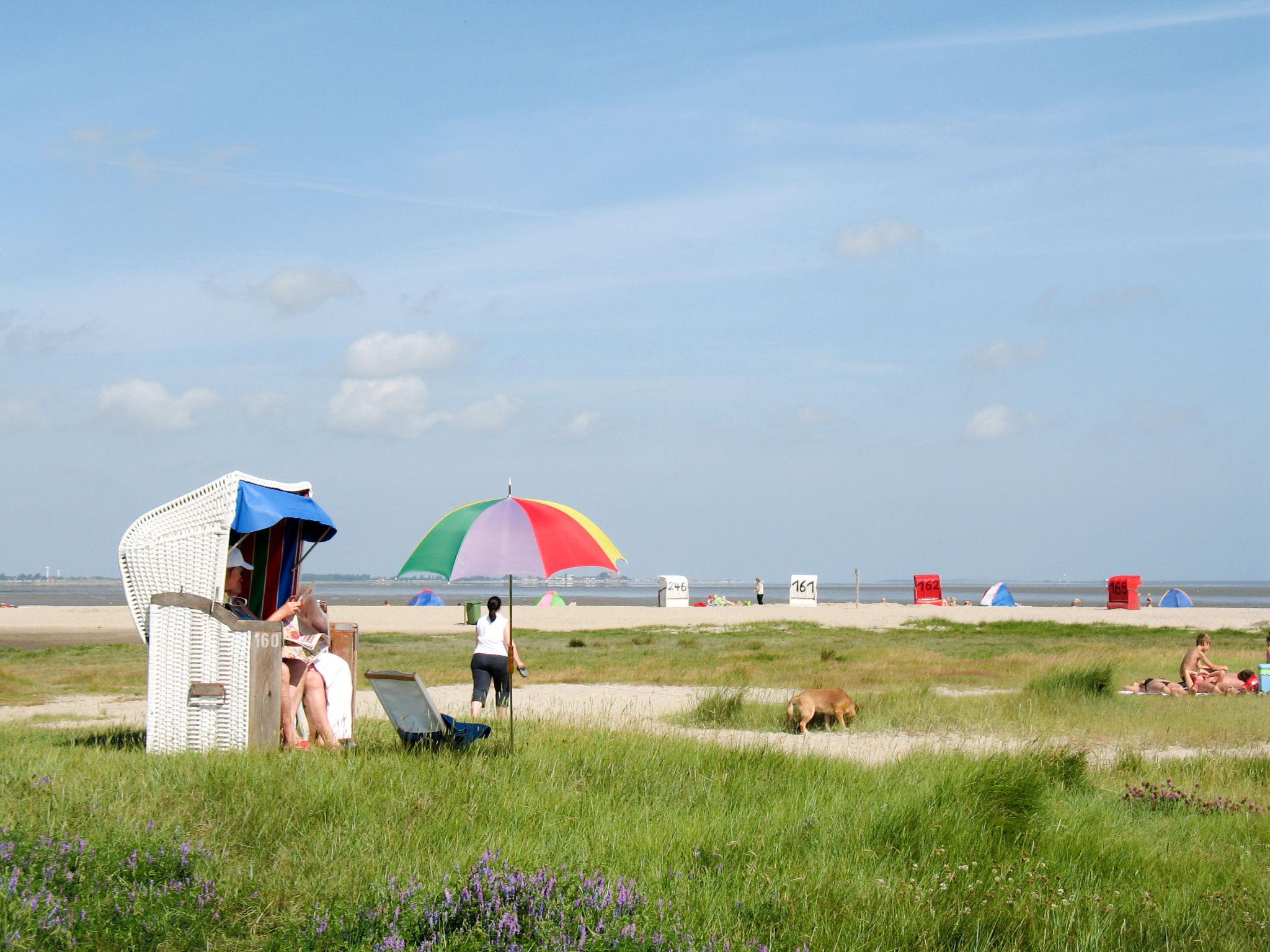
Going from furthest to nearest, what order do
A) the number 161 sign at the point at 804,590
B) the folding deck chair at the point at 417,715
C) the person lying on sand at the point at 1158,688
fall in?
the number 161 sign at the point at 804,590, the person lying on sand at the point at 1158,688, the folding deck chair at the point at 417,715

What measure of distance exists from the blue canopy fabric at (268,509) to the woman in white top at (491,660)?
107 inches

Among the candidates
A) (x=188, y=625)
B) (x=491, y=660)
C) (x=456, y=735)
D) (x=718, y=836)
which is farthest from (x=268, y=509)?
(x=718, y=836)

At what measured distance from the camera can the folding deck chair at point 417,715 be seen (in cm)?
753

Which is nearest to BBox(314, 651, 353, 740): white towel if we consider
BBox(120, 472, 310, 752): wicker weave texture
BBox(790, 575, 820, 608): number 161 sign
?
BBox(120, 472, 310, 752): wicker weave texture

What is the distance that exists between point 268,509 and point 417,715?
200 cm

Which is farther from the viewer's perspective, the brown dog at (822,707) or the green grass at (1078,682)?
the green grass at (1078,682)

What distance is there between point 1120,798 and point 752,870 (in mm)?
3666

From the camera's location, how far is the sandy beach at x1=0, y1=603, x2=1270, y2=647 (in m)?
33.6

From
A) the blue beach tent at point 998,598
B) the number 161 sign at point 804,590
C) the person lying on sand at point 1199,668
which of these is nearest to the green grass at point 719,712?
the person lying on sand at point 1199,668

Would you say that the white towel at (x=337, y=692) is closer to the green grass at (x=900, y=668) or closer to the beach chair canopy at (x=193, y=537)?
the beach chair canopy at (x=193, y=537)

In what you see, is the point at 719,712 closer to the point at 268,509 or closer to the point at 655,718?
the point at 655,718

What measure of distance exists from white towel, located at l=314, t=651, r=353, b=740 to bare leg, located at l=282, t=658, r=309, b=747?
140mm

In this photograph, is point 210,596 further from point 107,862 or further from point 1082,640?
point 1082,640

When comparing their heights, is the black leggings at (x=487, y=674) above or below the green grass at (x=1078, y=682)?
above
